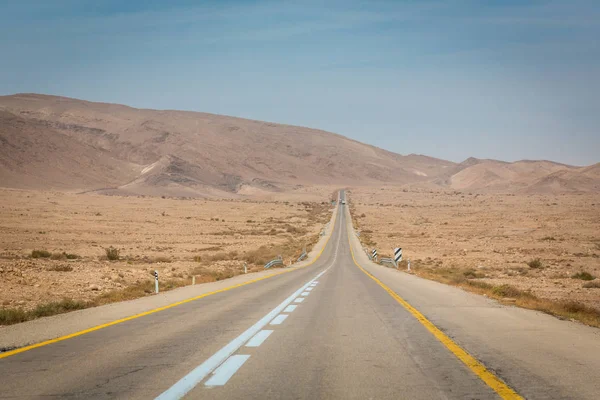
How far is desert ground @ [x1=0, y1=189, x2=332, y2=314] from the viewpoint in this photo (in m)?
23.9

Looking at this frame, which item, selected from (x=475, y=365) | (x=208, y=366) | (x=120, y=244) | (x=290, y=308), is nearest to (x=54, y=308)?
(x=290, y=308)

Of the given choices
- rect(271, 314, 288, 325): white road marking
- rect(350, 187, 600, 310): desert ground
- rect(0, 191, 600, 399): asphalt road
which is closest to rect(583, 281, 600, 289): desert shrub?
rect(350, 187, 600, 310): desert ground

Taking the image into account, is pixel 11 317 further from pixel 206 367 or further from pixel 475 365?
pixel 475 365

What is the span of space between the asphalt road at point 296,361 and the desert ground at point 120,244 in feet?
26.9

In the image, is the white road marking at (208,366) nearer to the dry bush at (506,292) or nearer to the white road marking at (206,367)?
the white road marking at (206,367)

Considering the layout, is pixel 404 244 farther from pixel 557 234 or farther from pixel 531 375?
pixel 531 375

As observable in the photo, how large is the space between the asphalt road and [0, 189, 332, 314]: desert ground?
820cm

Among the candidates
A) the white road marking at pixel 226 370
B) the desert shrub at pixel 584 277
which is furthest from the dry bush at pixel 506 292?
the desert shrub at pixel 584 277

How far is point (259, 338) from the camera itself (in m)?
9.87

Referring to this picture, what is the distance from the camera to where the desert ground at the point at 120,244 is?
78.5 ft

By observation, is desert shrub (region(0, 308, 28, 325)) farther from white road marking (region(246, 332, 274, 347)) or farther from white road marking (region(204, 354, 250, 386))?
white road marking (region(204, 354, 250, 386))

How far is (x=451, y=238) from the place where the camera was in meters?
78.4

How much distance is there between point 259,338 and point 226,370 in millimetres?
2535

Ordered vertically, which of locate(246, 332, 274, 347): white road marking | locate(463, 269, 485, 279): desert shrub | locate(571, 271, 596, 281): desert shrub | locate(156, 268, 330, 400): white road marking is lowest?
locate(463, 269, 485, 279): desert shrub
